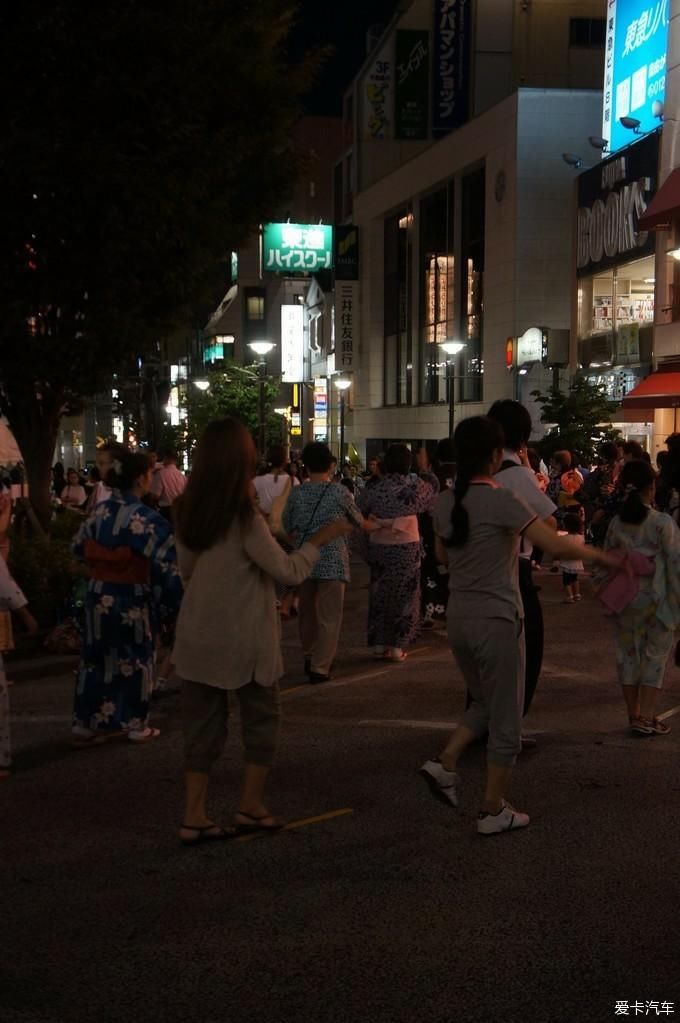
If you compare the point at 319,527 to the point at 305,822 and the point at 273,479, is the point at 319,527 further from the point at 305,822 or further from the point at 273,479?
the point at 273,479

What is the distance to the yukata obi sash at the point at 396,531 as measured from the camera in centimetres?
952

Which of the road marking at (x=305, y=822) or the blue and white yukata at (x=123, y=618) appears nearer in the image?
the road marking at (x=305, y=822)

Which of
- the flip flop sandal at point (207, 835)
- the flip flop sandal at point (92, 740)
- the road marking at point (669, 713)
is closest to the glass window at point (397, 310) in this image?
the road marking at point (669, 713)

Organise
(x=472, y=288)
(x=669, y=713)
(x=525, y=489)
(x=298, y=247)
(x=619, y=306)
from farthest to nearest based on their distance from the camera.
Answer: (x=298, y=247) < (x=472, y=288) < (x=619, y=306) < (x=669, y=713) < (x=525, y=489)

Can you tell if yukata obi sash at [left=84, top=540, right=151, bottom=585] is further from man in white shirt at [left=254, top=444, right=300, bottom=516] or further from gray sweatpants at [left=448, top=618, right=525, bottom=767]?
man in white shirt at [left=254, top=444, right=300, bottom=516]

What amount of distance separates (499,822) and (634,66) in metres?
24.6

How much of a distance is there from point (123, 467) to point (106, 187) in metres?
5.30

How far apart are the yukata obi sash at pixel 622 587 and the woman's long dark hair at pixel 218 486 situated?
252 cm

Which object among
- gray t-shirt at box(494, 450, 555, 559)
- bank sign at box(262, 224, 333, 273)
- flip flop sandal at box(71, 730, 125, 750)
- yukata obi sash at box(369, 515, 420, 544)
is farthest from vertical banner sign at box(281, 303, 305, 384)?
gray t-shirt at box(494, 450, 555, 559)

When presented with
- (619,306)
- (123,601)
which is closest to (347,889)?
(123,601)

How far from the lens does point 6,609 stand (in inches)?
271

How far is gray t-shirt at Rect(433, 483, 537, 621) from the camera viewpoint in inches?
194

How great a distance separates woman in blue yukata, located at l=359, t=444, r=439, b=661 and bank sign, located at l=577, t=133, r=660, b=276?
1695 cm

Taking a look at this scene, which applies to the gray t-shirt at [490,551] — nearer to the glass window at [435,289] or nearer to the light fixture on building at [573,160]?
the light fixture on building at [573,160]
